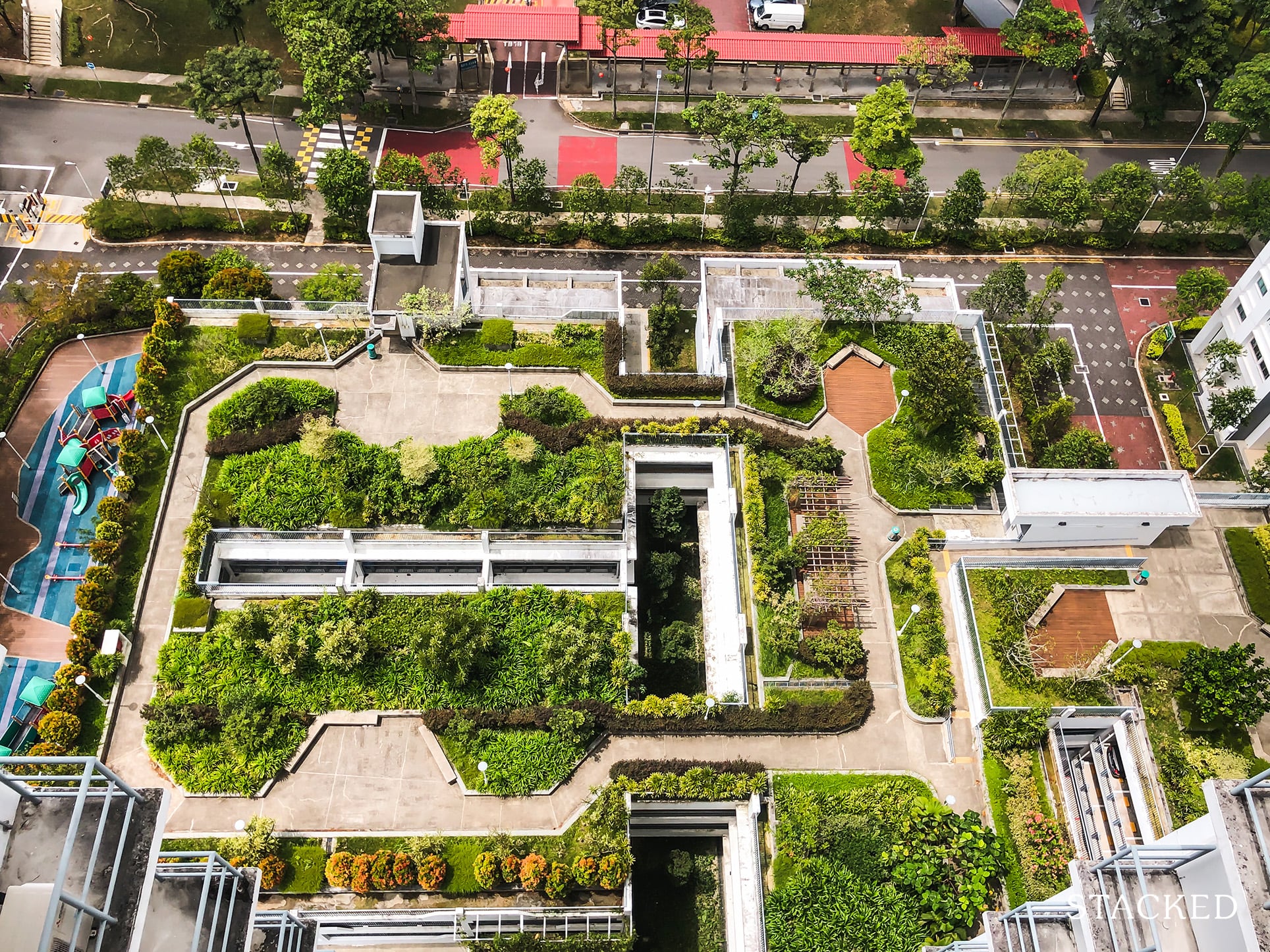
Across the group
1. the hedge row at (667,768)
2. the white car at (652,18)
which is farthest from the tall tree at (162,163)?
the hedge row at (667,768)

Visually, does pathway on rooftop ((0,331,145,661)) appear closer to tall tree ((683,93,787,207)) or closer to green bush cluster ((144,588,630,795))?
green bush cluster ((144,588,630,795))

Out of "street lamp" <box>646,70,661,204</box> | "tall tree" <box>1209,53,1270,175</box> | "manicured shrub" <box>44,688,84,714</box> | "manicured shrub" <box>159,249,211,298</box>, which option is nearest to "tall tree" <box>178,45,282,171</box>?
"manicured shrub" <box>159,249,211,298</box>

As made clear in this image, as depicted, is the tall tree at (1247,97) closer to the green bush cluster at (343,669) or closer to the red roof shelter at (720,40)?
the red roof shelter at (720,40)

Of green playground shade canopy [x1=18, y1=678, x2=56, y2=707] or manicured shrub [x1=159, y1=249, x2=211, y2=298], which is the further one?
manicured shrub [x1=159, y1=249, x2=211, y2=298]

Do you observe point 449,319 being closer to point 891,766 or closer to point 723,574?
point 723,574

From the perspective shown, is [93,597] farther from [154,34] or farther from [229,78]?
[154,34]

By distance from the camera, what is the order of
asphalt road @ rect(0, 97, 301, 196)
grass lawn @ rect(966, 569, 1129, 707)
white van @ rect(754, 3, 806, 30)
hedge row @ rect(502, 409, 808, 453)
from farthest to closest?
white van @ rect(754, 3, 806, 30)
asphalt road @ rect(0, 97, 301, 196)
hedge row @ rect(502, 409, 808, 453)
grass lawn @ rect(966, 569, 1129, 707)

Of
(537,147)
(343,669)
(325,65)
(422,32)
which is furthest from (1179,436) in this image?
(325,65)
